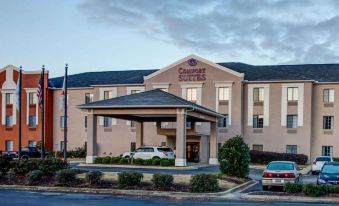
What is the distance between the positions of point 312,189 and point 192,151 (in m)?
36.4

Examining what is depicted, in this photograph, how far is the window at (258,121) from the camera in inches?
2290

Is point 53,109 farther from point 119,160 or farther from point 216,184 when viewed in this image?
point 216,184

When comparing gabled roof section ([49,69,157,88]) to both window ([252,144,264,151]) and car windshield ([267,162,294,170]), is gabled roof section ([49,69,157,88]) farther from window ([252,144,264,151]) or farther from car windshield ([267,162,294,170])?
car windshield ([267,162,294,170])

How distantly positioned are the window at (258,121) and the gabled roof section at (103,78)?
1368 centimetres

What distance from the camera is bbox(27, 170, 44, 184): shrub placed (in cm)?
2761

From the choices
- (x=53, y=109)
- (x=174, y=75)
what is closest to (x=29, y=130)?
(x=53, y=109)

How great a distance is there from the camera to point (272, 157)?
2115 inches

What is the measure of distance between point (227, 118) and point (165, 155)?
1268 centimetres

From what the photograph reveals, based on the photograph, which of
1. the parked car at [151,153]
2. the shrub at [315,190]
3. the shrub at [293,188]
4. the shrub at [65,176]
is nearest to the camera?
the shrub at [315,190]

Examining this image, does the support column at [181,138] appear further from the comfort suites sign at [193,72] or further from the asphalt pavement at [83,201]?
the asphalt pavement at [83,201]

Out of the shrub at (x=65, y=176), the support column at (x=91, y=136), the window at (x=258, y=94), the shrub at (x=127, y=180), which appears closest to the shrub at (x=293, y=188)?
the shrub at (x=127, y=180)

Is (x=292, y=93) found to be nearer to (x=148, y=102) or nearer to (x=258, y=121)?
(x=258, y=121)

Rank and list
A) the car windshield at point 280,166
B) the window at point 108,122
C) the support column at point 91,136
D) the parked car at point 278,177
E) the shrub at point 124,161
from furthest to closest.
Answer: the window at point 108,122 → the support column at point 91,136 → the shrub at point 124,161 → the car windshield at point 280,166 → the parked car at point 278,177

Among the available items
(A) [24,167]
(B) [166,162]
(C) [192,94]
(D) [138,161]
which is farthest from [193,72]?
(A) [24,167]
